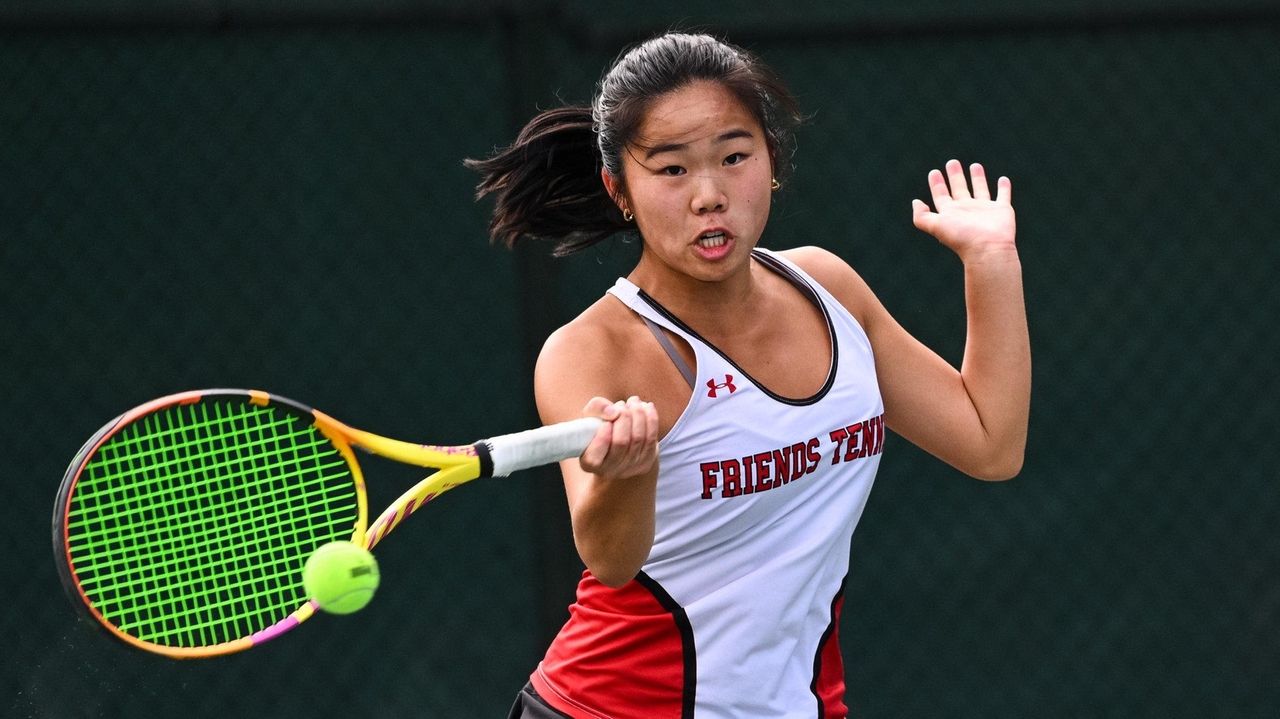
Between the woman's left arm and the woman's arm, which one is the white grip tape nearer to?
Result: the woman's arm

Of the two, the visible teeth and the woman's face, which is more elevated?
the woman's face

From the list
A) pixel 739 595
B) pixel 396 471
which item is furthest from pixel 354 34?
pixel 739 595

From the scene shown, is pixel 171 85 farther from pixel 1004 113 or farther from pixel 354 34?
pixel 1004 113

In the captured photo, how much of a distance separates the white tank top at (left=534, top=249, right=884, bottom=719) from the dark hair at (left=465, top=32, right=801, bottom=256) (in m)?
0.26

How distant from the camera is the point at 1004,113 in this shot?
12.8 feet

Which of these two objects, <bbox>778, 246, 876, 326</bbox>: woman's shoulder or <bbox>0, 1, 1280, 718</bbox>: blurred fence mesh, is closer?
<bbox>778, 246, 876, 326</bbox>: woman's shoulder

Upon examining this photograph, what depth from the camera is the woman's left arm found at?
2.62 metres

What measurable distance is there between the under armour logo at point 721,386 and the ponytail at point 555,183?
0.41 meters

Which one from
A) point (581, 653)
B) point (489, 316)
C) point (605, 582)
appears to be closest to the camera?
point (605, 582)

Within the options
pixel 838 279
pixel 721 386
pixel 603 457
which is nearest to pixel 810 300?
pixel 838 279

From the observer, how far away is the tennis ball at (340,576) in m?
2.02

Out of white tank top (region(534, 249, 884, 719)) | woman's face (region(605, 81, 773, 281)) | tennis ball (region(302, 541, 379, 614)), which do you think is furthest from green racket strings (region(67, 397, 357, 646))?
woman's face (region(605, 81, 773, 281))

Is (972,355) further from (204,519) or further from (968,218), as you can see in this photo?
(204,519)

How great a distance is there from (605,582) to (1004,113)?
6.65 feet
